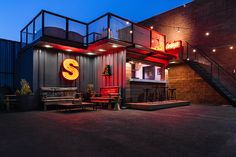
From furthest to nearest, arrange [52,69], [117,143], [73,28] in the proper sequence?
[73,28]
[52,69]
[117,143]

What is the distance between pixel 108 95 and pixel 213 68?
7.44 meters

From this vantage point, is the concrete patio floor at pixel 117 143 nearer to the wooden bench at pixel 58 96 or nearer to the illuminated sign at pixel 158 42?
the wooden bench at pixel 58 96

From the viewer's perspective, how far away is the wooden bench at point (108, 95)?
7782 millimetres

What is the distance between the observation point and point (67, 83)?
890 centimetres

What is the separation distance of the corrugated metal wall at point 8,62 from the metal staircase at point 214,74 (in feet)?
35.0

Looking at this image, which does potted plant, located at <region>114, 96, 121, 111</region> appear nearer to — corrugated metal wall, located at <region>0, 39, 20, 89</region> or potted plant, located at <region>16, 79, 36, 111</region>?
potted plant, located at <region>16, 79, 36, 111</region>

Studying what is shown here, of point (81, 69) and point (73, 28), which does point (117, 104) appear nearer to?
point (81, 69)

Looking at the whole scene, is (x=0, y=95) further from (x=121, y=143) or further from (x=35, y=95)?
(x=121, y=143)

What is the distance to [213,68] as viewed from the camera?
1127cm

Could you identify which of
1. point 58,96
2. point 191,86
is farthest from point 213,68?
point 58,96

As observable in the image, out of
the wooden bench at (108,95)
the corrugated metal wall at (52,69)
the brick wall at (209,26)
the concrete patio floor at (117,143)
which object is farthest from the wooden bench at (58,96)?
the brick wall at (209,26)

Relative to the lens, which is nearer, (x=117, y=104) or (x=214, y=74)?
(x=117, y=104)

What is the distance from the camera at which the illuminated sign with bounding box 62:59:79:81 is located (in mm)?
8703

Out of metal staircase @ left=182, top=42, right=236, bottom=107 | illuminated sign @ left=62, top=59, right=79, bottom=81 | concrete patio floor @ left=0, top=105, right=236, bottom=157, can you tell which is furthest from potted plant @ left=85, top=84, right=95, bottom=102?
metal staircase @ left=182, top=42, right=236, bottom=107
